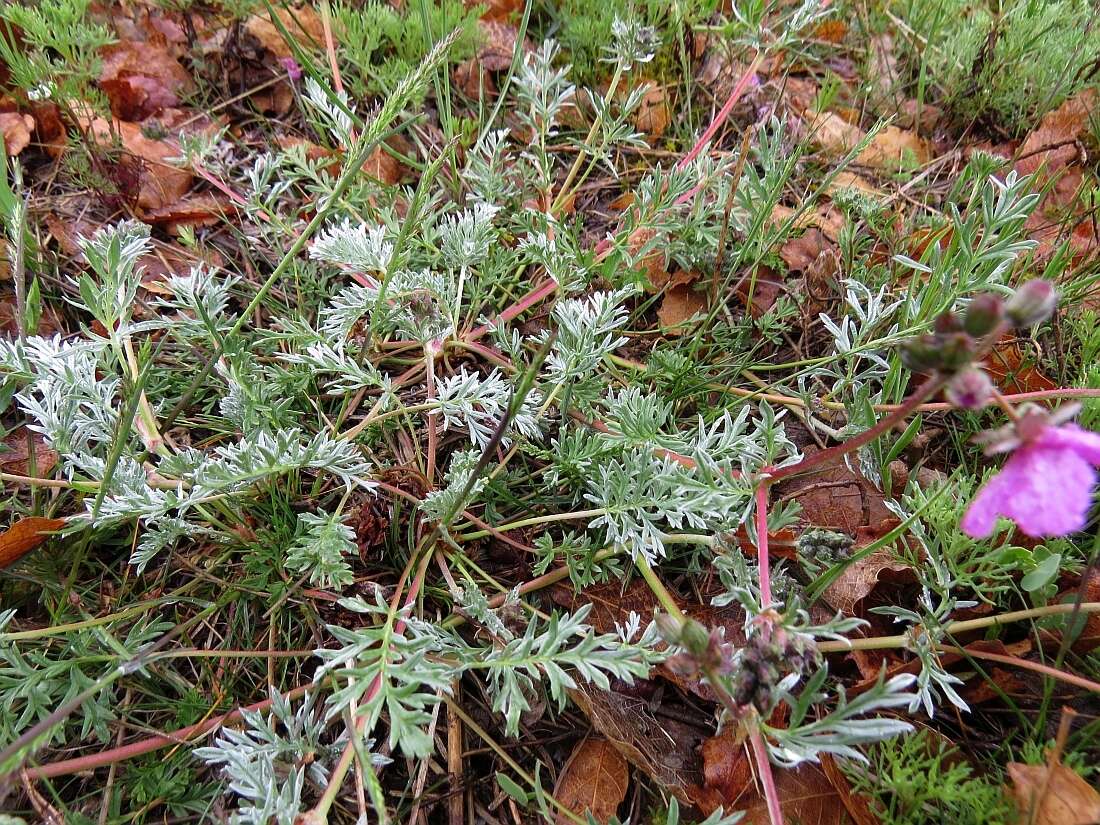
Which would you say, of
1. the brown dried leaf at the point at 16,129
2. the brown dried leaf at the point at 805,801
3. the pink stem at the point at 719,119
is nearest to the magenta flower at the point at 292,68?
the brown dried leaf at the point at 16,129

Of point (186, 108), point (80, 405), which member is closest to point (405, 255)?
point (80, 405)

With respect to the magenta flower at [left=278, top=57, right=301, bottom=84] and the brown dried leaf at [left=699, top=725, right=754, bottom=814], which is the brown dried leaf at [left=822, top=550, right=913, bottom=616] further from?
the magenta flower at [left=278, top=57, right=301, bottom=84]

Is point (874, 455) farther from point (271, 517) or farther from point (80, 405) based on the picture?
point (80, 405)

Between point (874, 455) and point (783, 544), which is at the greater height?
point (874, 455)

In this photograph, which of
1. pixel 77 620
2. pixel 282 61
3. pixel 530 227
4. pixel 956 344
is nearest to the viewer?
pixel 956 344

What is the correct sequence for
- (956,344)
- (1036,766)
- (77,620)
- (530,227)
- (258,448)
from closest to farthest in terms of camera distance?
(956,344), (1036,766), (258,448), (77,620), (530,227)

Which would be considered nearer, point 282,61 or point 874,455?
point 874,455

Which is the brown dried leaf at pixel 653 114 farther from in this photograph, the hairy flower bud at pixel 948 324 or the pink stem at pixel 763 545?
the hairy flower bud at pixel 948 324

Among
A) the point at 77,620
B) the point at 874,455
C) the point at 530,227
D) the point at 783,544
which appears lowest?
the point at 77,620
